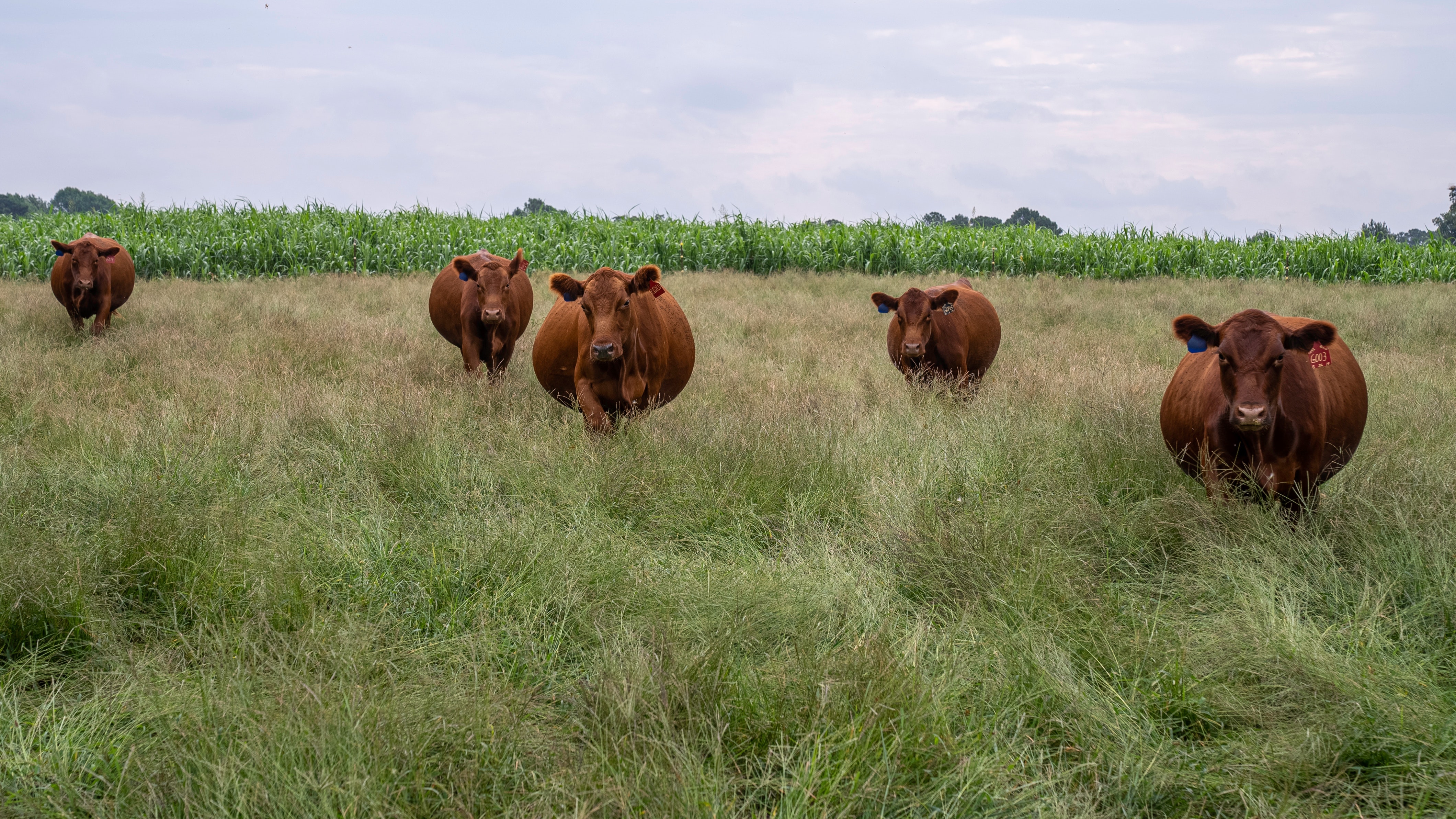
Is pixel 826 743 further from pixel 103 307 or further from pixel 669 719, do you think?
pixel 103 307

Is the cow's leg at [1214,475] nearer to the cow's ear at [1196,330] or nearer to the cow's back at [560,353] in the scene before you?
the cow's ear at [1196,330]

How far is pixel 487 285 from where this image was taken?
8227 mm

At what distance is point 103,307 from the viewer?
1117 centimetres

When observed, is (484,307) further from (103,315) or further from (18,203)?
(18,203)

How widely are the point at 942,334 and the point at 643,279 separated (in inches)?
123

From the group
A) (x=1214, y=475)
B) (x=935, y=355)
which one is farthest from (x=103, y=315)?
(x=1214, y=475)

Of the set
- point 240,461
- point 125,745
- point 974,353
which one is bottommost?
point 125,745

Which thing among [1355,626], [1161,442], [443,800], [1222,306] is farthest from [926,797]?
[1222,306]

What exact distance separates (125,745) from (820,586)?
8.21ft

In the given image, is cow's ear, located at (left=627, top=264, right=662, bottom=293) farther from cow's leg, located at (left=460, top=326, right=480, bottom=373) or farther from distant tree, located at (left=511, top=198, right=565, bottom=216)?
distant tree, located at (left=511, top=198, right=565, bottom=216)

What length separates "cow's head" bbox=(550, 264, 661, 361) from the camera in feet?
19.4

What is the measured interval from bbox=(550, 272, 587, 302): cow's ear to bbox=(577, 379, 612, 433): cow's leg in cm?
57

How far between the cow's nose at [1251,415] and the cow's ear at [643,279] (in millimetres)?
3509

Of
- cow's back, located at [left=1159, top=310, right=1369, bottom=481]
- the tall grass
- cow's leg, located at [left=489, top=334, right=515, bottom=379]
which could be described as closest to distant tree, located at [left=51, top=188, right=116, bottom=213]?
the tall grass
